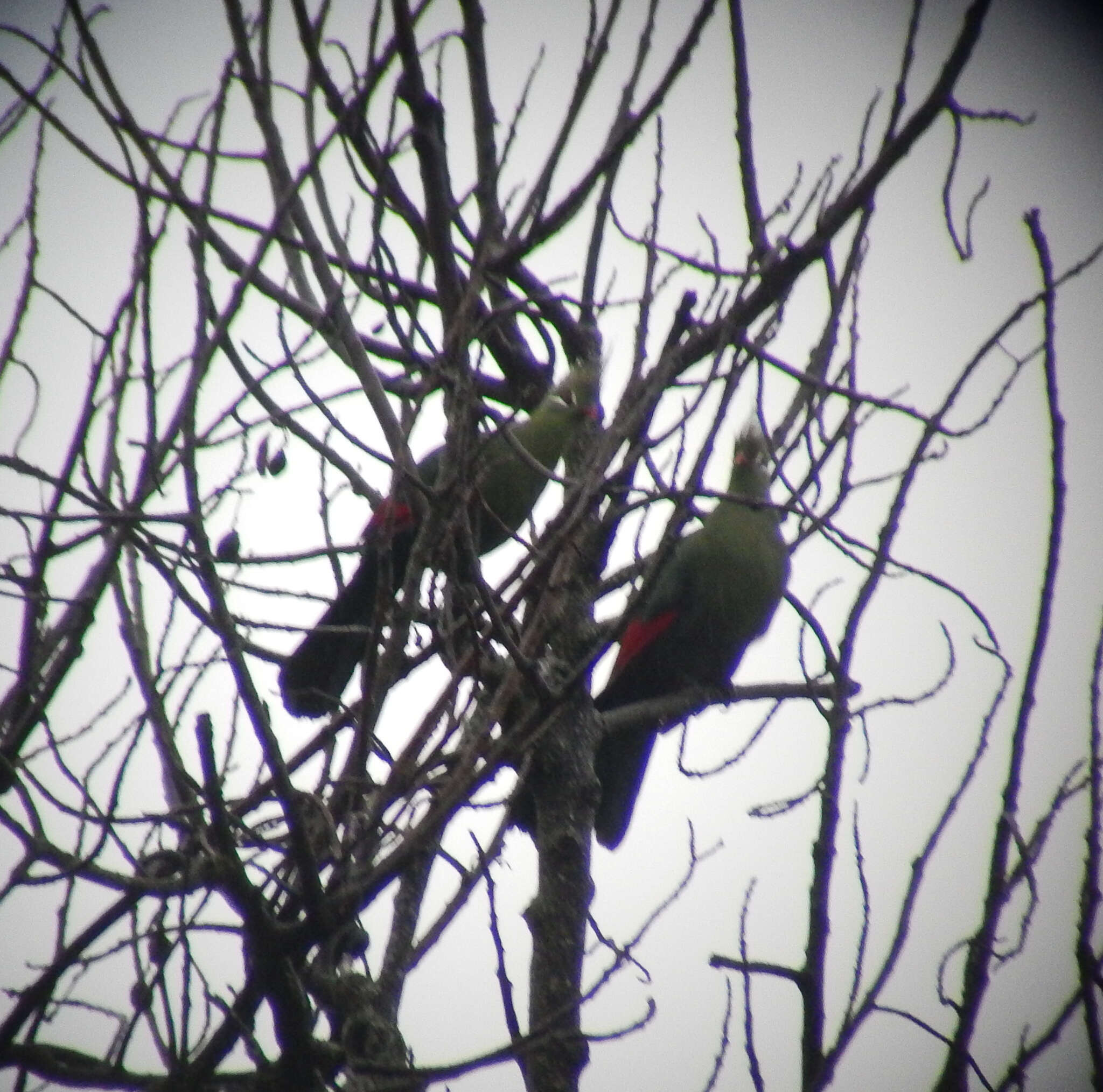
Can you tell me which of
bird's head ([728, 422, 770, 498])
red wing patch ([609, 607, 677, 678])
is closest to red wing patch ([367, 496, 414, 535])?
red wing patch ([609, 607, 677, 678])

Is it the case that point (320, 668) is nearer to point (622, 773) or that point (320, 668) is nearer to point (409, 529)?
point (409, 529)

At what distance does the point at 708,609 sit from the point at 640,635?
0.80 ft

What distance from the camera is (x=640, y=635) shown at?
3.71m

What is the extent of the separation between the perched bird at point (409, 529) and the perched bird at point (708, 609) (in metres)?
0.57

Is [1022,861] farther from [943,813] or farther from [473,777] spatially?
[473,777]

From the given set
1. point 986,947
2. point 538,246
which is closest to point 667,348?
point 538,246

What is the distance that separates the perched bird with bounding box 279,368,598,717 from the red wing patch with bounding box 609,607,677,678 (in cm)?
55

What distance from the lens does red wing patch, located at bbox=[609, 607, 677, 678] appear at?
370cm

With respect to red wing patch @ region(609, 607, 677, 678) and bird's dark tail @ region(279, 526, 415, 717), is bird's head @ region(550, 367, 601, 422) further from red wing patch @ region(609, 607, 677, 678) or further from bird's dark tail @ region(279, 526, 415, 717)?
red wing patch @ region(609, 607, 677, 678)

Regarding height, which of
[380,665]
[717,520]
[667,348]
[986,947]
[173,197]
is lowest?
[986,947]

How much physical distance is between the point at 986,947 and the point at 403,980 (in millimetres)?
869

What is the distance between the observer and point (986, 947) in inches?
50.8

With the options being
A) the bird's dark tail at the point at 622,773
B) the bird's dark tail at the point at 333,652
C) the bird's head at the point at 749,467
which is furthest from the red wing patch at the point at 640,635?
the bird's dark tail at the point at 333,652

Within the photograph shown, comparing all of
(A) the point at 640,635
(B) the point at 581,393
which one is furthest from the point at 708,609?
(B) the point at 581,393
